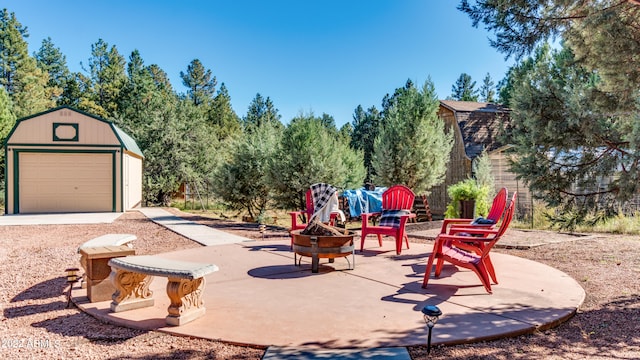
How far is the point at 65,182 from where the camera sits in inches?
547

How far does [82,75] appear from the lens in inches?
1107

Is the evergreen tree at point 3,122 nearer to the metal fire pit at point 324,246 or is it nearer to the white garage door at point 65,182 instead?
the white garage door at point 65,182

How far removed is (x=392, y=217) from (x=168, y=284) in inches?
151

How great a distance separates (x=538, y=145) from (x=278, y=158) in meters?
7.20

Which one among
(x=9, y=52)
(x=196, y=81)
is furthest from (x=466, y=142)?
(x=196, y=81)

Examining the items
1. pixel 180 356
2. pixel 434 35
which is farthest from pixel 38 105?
pixel 180 356

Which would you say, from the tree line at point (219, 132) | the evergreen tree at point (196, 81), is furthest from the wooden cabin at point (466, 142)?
the evergreen tree at point (196, 81)

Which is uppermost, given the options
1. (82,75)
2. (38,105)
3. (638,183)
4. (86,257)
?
(82,75)

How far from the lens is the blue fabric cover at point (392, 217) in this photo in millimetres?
6000

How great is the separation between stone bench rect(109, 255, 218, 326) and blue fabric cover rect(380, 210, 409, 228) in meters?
3.48

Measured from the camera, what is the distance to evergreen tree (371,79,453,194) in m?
10.1

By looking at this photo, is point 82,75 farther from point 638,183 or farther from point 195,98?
point 638,183

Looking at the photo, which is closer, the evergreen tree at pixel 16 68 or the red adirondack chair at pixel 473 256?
the red adirondack chair at pixel 473 256

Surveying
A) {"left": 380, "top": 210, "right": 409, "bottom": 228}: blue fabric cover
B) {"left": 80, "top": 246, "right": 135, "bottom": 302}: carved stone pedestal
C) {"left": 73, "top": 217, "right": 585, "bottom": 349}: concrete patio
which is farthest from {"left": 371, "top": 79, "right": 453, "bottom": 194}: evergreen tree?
{"left": 80, "top": 246, "right": 135, "bottom": 302}: carved stone pedestal
